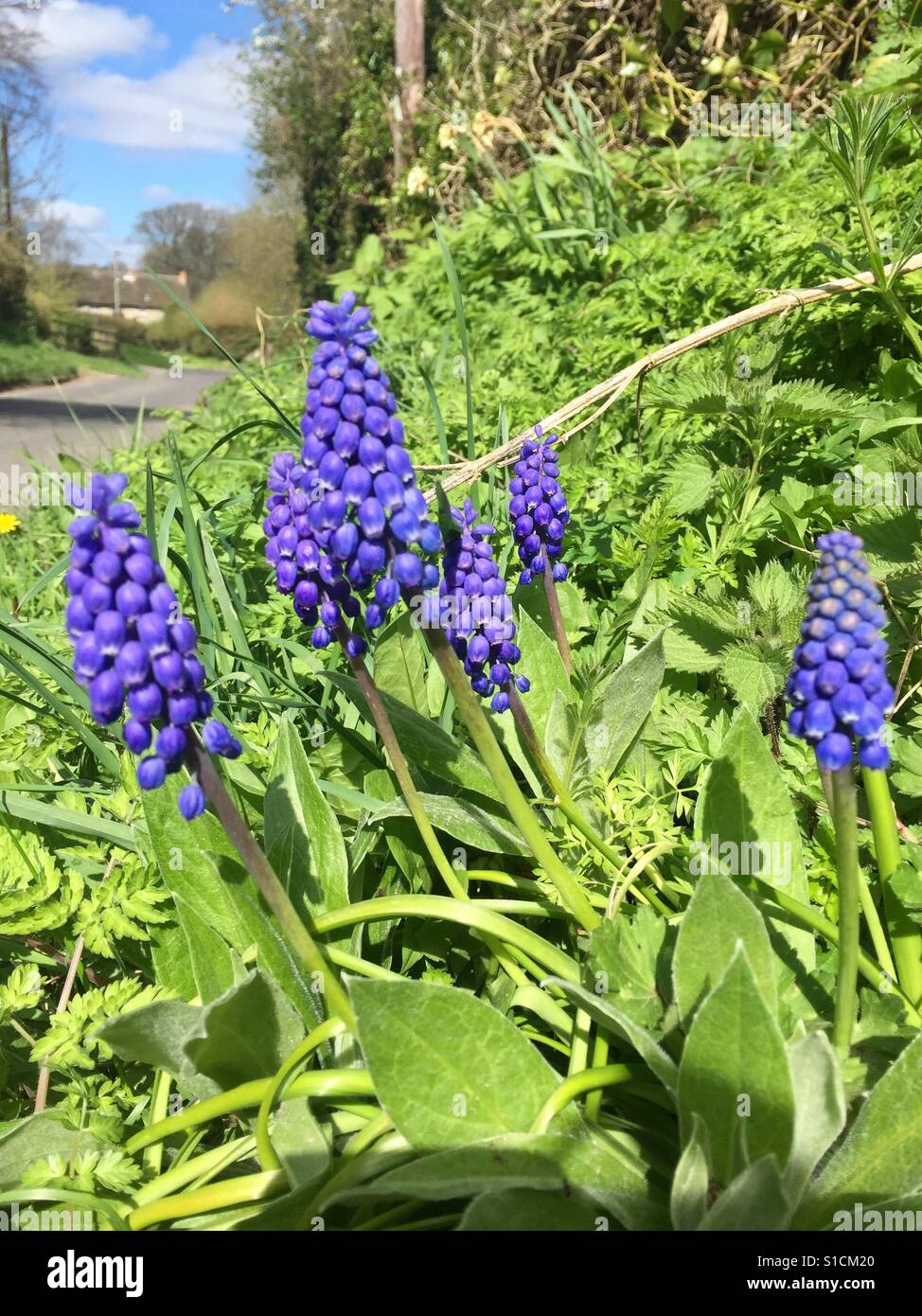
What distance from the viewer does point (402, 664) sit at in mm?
2660

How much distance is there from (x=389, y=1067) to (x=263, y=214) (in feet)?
72.5

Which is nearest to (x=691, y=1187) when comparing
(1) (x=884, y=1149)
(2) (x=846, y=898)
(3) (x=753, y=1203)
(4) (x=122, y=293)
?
(3) (x=753, y=1203)

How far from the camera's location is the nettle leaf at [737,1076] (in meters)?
1.50

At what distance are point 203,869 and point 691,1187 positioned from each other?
119 cm

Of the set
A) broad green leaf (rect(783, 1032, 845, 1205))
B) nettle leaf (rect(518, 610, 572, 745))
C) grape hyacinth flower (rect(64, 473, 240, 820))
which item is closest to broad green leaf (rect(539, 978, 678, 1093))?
broad green leaf (rect(783, 1032, 845, 1205))

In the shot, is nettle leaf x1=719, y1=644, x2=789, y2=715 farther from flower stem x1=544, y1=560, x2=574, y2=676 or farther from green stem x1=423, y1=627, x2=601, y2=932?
green stem x1=423, y1=627, x2=601, y2=932

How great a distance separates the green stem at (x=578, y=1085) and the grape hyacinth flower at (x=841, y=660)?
2.31 ft

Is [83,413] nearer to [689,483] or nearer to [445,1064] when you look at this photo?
[689,483]

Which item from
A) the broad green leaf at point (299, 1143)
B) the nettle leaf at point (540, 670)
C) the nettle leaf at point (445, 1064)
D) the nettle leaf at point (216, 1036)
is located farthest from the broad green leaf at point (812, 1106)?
the nettle leaf at point (540, 670)

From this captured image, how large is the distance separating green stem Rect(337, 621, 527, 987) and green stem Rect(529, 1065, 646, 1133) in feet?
1.11

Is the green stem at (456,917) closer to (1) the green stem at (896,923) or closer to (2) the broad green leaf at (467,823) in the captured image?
(2) the broad green leaf at (467,823)

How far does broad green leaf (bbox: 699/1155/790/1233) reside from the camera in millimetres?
1404

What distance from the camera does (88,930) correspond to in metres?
2.22

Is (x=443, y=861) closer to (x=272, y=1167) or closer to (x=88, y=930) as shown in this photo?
(x=272, y=1167)
